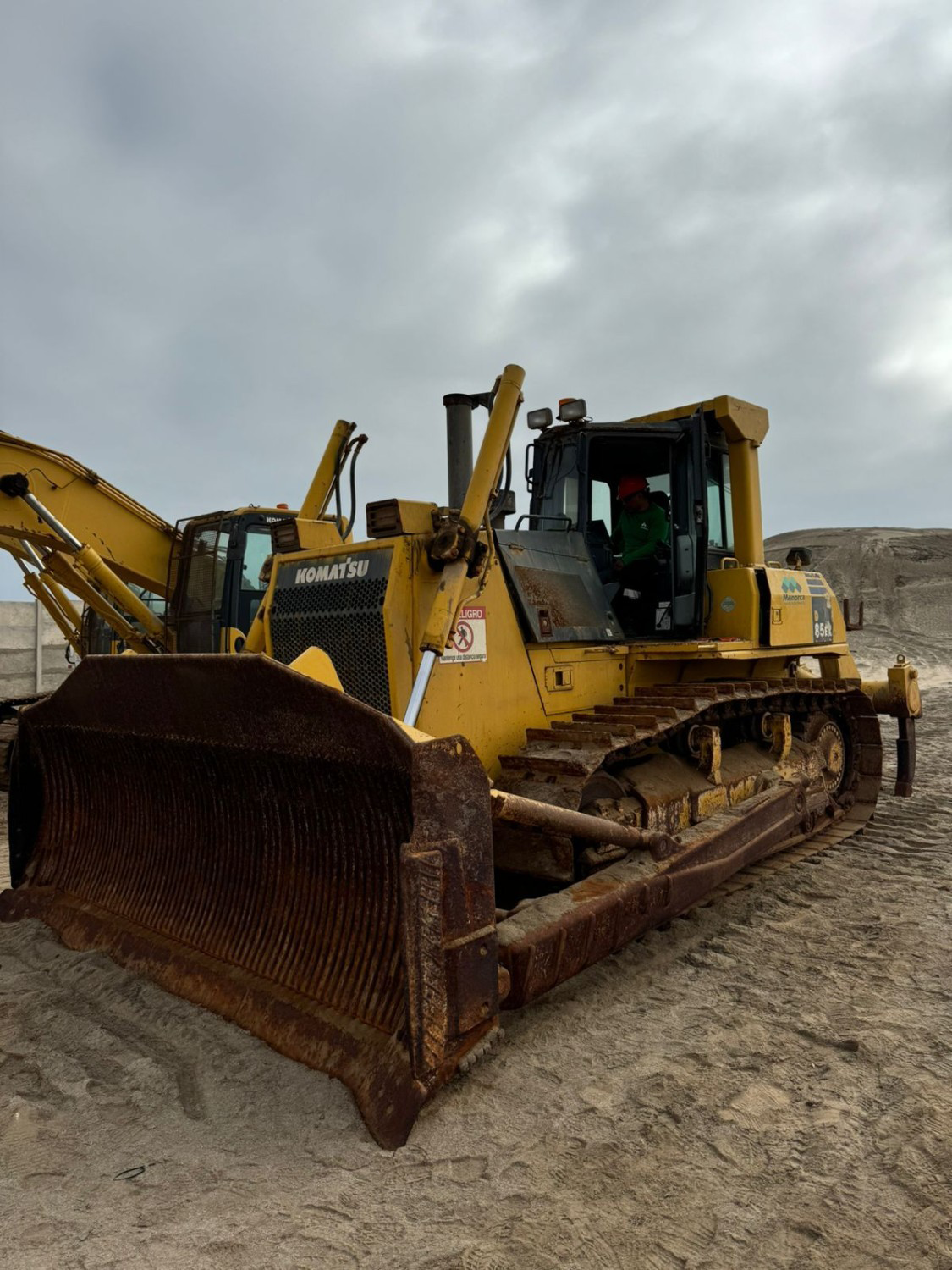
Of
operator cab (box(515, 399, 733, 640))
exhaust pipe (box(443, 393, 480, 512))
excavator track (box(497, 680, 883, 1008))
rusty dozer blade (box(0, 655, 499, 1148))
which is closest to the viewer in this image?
rusty dozer blade (box(0, 655, 499, 1148))

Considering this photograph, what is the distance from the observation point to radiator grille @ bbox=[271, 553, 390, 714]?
13.1ft

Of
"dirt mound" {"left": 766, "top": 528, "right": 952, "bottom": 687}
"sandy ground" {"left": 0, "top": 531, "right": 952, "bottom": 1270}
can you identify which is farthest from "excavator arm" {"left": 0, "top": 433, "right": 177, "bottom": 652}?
"dirt mound" {"left": 766, "top": 528, "right": 952, "bottom": 687}

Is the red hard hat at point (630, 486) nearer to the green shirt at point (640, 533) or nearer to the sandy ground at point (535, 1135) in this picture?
the green shirt at point (640, 533)

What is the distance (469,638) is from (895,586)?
95.9 ft

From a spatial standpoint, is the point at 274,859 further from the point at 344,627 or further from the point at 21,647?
the point at 21,647

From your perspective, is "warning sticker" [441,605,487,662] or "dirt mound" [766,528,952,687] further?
"dirt mound" [766,528,952,687]

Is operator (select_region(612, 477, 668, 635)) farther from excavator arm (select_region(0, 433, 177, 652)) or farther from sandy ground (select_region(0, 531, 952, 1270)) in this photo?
excavator arm (select_region(0, 433, 177, 652))

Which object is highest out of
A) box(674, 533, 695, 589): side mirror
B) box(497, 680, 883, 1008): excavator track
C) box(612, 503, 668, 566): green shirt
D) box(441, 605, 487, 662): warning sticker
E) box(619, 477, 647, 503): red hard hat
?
box(619, 477, 647, 503): red hard hat

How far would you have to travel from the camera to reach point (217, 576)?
8938 mm

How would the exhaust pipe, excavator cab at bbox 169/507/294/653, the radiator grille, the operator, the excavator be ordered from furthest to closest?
excavator cab at bbox 169/507/294/653 < the operator < the exhaust pipe < the radiator grille < the excavator

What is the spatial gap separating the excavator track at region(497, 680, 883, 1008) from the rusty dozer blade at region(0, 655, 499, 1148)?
0.43 meters

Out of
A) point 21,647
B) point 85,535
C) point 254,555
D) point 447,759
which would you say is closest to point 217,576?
point 254,555

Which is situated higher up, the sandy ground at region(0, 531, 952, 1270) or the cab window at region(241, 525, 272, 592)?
the cab window at region(241, 525, 272, 592)

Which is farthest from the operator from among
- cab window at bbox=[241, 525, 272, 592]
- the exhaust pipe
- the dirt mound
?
the dirt mound
